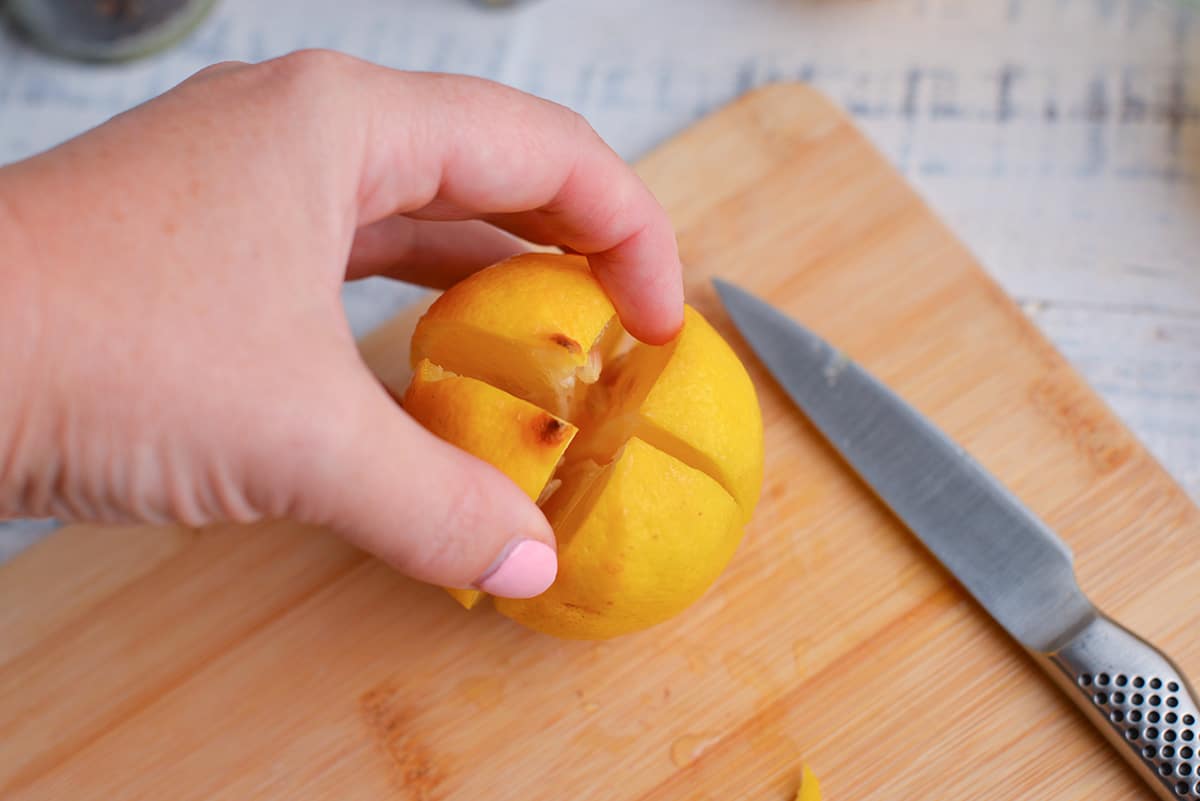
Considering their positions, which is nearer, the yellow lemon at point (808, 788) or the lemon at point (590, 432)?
the lemon at point (590, 432)

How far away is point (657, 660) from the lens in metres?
1.95

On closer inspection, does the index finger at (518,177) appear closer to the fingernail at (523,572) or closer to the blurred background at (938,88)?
the fingernail at (523,572)

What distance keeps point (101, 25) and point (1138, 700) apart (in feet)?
8.58

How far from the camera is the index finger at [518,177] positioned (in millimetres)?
1421

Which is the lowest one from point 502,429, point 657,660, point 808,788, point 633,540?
point 808,788

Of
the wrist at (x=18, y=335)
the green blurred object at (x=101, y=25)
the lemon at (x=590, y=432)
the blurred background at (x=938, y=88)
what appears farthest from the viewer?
the green blurred object at (x=101, y=25)

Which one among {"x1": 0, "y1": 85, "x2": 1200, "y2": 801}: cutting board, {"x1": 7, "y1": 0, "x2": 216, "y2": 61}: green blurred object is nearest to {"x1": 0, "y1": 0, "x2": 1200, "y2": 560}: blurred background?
{"x1": 7, "y1": 0, "x2": 216, "y2": 61}: green blurred object

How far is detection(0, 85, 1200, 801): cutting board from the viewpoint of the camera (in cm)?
188

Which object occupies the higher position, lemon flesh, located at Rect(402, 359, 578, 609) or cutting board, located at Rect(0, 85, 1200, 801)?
lemon flesh, located at Rect(402, 359, 578, 609)

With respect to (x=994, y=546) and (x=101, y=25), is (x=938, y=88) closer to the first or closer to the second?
(x=994, y=546)

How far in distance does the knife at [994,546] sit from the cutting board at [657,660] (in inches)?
2.5

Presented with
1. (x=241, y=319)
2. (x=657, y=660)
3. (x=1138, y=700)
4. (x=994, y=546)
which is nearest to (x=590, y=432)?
(x=657, y=660)

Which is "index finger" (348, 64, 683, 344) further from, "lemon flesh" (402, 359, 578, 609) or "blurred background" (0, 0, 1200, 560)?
"blurred background" (0, 0, 1200, 560)

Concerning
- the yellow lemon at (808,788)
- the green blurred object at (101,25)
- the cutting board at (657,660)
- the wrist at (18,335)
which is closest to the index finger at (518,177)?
the wrist at (18,335)
